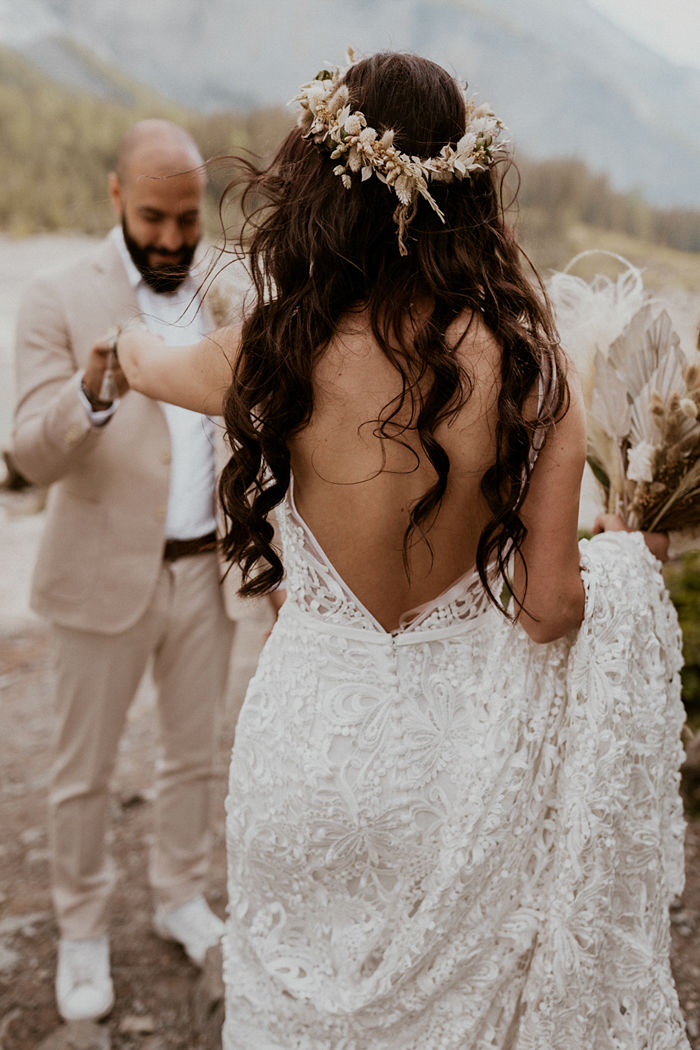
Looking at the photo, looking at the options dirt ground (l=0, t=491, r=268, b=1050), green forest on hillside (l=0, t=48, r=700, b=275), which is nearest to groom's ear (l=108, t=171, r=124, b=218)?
dirt ground (l=0, t=491, r=268, b=1050)

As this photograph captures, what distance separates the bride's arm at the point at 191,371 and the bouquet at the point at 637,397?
660mm

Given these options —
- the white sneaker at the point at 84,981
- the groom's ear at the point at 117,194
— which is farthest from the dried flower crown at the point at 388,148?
the white sneaker at the point at 84,981

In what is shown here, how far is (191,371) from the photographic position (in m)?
1.68

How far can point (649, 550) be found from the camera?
1.92m

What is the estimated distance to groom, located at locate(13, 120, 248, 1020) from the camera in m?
2.61

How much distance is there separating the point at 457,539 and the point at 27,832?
114 inches

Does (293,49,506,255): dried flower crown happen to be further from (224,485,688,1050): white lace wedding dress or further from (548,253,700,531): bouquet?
(224,485,688,1050): white lace wedding dress

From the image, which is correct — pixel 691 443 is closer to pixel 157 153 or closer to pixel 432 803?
pixel 432 803

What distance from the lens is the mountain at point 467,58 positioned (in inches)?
336

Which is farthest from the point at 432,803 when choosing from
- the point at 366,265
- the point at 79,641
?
the point at 79,641

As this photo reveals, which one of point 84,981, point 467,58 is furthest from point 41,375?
point 467,58

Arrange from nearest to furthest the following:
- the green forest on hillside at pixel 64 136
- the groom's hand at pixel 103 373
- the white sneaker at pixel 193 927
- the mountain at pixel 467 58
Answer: the groom's hand at pixel 103 373 → the white sneaker at pixel 193 927 → the mountain at pixel 467 58 → the green forest on hillside at pixel 64 136

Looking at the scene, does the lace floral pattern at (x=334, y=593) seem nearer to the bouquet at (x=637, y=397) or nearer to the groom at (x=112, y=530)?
the bouquet at (x=637, y=397)

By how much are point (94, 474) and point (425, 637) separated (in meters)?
1.31
